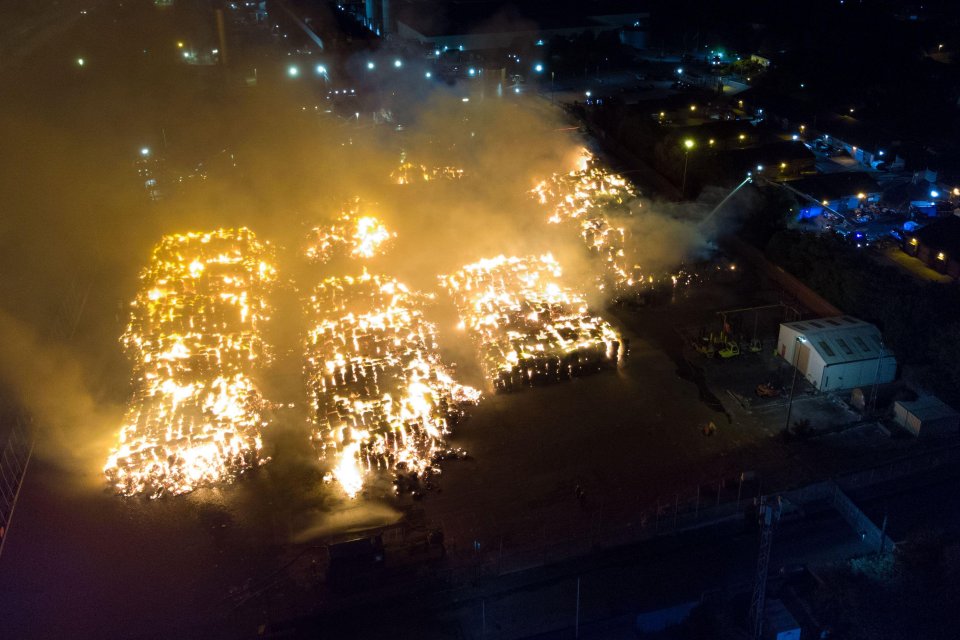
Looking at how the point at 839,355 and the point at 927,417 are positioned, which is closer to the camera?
the point at 927,417

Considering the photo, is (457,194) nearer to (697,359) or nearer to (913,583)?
(697,359)

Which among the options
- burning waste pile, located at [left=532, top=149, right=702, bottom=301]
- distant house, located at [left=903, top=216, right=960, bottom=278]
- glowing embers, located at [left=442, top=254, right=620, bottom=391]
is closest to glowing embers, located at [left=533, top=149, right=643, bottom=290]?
burning waste pile, located at [left=532, top=149, right=702, bottom=301]

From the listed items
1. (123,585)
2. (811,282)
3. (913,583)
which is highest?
(811,282)

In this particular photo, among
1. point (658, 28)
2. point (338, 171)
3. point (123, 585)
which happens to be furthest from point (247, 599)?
point (658, 28)

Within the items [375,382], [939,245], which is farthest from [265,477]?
[939,245]

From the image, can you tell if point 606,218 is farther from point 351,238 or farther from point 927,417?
point 927,417

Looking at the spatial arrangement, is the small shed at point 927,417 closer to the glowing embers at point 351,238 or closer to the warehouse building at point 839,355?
the warehouse building at point 839,355

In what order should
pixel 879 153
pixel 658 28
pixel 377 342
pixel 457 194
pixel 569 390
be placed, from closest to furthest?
pixel 569 390 → pixel 377 342 → pixel 457 194 → pixel 879 153 → pixel 658 28

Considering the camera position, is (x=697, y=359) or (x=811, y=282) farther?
(x=811, y=282)
